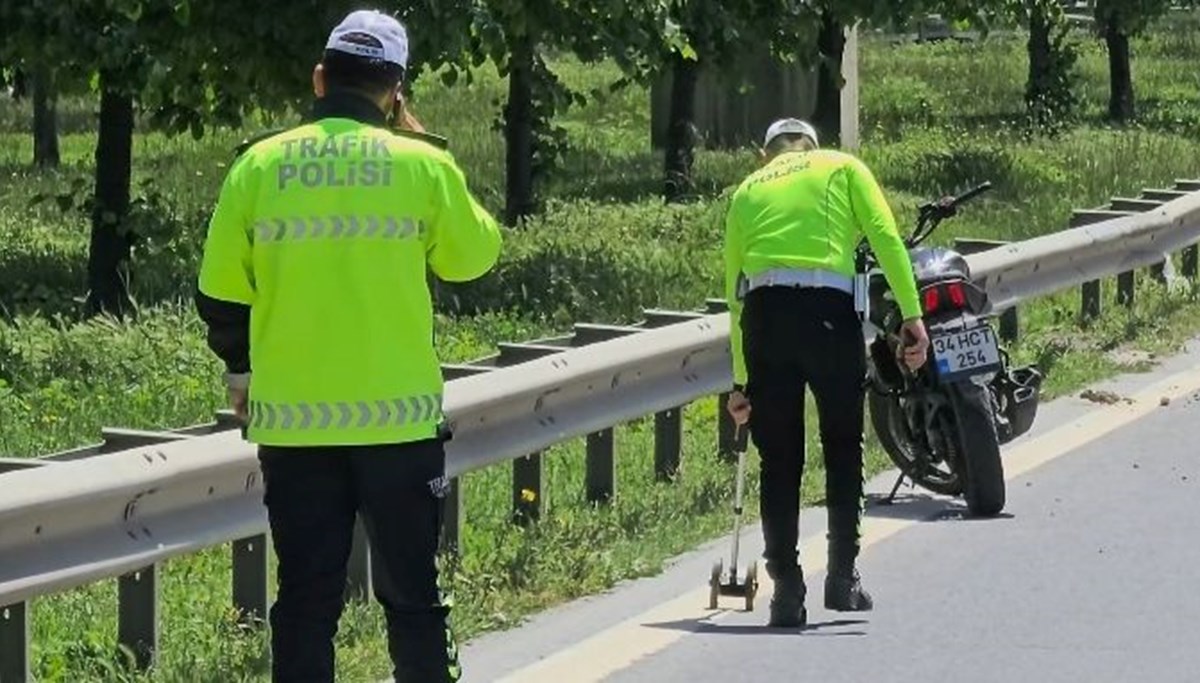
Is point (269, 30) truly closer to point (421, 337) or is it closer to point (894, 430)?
point (894, 430)

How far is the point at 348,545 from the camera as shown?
610cm

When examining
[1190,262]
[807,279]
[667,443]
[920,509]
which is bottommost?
[1190,262]

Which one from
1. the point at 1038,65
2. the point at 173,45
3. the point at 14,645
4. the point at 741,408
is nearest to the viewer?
the point at 14,645

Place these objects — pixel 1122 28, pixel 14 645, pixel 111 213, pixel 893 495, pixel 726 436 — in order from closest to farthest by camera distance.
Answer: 1. pixel 14 645
2. pixel 893 495
3. pixel 726 436
4. pixel 111 213
5. pixel 1122 28

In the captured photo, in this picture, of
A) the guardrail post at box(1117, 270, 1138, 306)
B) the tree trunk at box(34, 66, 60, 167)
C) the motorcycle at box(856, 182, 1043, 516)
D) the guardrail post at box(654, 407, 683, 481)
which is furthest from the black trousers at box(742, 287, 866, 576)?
the tree trunk at box(34, 66, 60, 167)

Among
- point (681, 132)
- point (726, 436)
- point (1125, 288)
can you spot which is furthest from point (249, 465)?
point (681, 132)

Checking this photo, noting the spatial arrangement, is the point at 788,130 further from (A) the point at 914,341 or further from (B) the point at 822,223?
(A) the point at 914,341

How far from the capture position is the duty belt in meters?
8.48

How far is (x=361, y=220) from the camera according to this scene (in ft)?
19.2

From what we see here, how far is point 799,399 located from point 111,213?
32.5 ft

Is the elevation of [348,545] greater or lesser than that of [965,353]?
greater

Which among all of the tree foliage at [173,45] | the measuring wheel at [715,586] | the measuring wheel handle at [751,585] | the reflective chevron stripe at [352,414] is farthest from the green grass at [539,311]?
the reflective chevron stripe at [352,414]

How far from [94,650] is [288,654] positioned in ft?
5.47

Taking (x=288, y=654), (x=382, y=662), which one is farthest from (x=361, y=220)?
(x=382, y=662)
